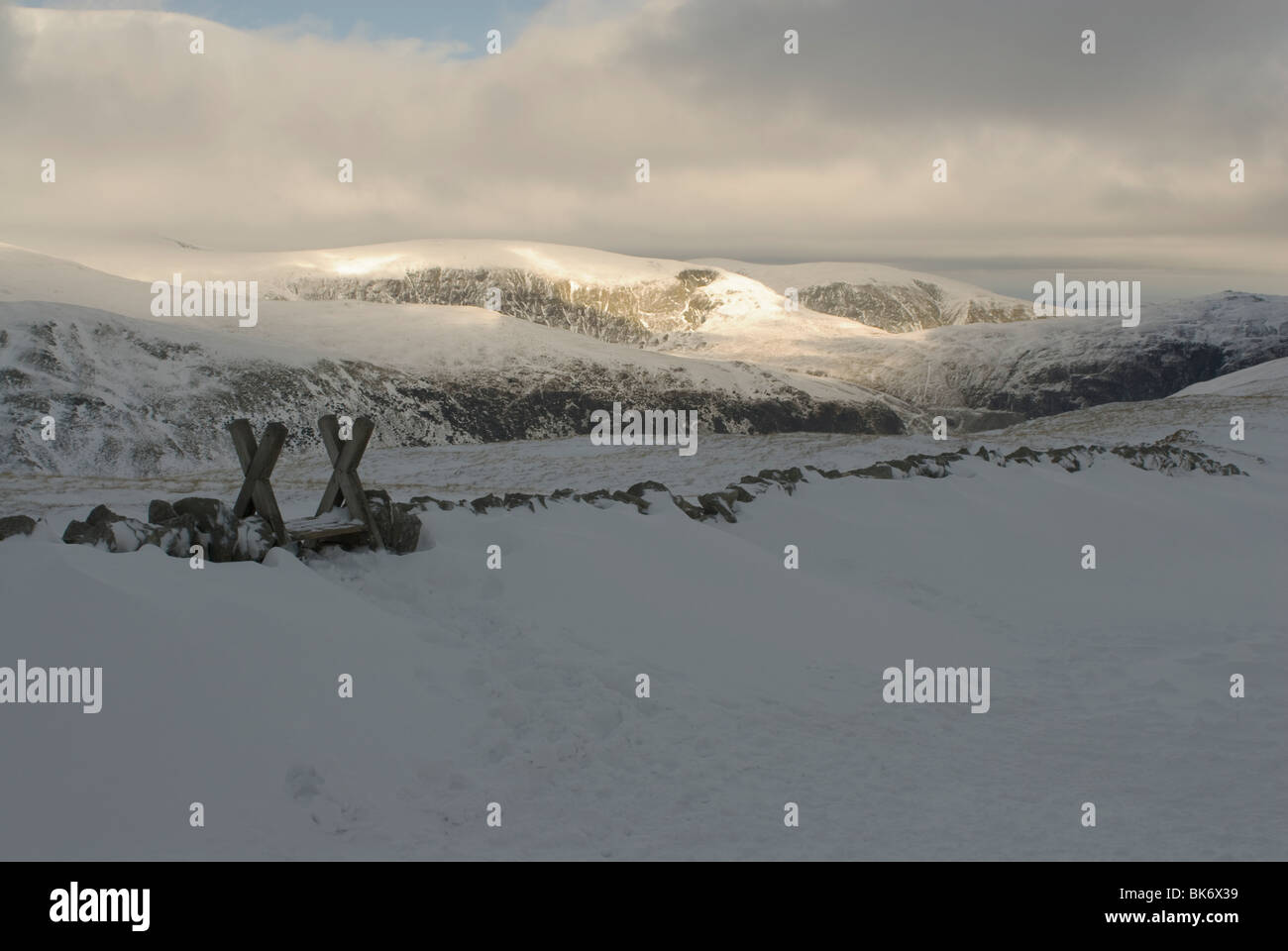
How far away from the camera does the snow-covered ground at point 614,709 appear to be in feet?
23.5

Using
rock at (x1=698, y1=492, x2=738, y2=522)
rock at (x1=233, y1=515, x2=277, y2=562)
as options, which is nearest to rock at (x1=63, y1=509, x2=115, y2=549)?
rock at (x1=233, y1=515, x2=277, y2=562)

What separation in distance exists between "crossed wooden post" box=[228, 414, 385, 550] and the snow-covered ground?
46 centimetres

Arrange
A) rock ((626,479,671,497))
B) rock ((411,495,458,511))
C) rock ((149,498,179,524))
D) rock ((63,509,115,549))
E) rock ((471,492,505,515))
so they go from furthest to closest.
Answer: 1. rock ((626,479,671,497))
2. rock ((471,492,505,515))
3. rock ((411,495,458,511))
4. rock ((149,498,179,524))
5. rock ((63,509,115,549))

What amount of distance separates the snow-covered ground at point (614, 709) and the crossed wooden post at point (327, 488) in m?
0.46

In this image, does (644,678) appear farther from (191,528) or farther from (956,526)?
(956,526)

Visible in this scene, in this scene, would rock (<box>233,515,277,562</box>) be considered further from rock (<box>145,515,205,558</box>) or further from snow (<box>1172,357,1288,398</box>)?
snow (<box>1172,357,1288,398</box>)

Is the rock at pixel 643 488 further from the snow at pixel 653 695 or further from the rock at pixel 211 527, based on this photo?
the rock at pixel 211 527

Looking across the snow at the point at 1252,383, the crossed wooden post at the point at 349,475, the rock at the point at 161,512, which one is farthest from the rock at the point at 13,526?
the snow at the point at 1252,383

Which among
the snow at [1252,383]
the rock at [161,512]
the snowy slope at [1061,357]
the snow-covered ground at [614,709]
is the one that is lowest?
the snow-covered ground at [614,709]

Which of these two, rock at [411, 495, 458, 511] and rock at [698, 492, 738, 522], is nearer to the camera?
rock at [411, 495, 458, 511]

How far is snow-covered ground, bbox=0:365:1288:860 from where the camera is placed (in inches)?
282

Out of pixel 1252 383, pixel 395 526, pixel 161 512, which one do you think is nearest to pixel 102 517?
pixel 161 512
